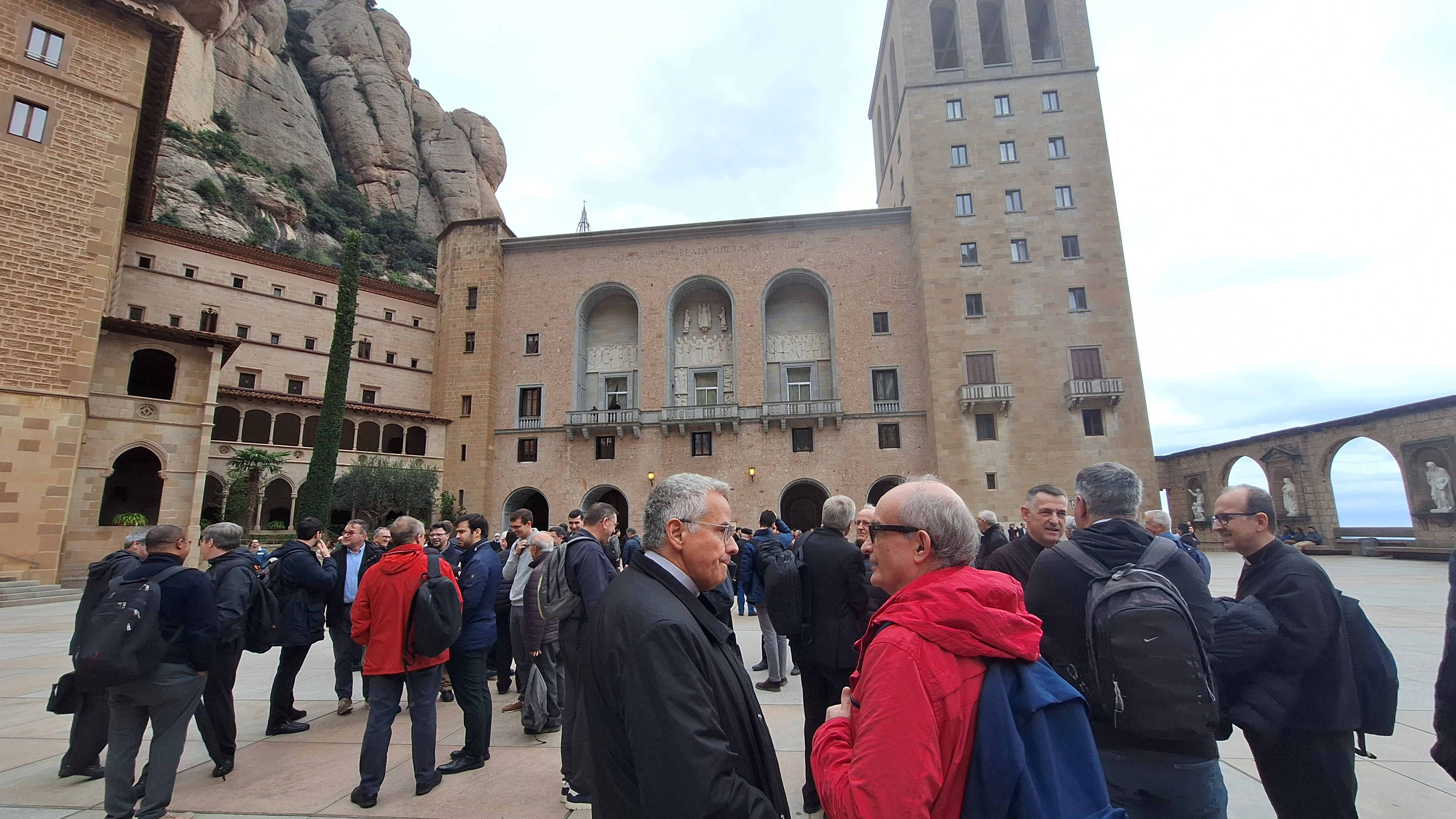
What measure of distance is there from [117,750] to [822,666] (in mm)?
4168

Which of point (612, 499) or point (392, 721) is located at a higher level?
point (612, 499)

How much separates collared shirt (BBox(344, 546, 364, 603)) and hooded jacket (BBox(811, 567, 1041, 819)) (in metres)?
6.54

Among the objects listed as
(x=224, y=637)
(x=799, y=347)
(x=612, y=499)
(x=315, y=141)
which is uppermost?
(x=315, y=141)

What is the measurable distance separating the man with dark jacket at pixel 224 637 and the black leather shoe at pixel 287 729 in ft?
1.95

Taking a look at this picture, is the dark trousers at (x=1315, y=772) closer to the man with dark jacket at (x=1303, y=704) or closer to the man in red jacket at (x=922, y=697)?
the man with dark jacket at (x=1303, y=704)

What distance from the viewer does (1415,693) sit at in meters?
5.22

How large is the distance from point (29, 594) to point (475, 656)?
17.2 meters

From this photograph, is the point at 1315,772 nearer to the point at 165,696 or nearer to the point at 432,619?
the point at 432,619

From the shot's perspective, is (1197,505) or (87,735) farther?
(1197,505)

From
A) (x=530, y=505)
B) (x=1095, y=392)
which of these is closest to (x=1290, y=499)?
(x=1095, y=392)

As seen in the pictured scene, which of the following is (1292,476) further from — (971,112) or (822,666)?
(822,666)

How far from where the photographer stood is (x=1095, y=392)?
23.0 metres

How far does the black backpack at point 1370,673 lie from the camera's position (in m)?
2.54

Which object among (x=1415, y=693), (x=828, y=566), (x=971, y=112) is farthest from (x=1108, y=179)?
(x=828, y=566)
